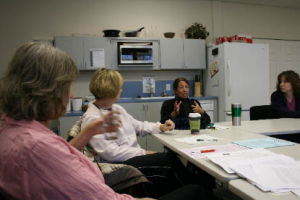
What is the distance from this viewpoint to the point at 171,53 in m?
4.38

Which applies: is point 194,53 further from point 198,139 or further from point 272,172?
point 272,172

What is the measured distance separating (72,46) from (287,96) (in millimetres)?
3268

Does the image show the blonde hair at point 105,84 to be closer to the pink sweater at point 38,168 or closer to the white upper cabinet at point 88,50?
the pink sweater at point 38,168

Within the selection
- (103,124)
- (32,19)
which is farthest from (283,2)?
(103,124)

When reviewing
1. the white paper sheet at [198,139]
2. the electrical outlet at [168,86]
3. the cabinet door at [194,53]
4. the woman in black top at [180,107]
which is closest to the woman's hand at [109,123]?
the white paper sheet at [198,139]

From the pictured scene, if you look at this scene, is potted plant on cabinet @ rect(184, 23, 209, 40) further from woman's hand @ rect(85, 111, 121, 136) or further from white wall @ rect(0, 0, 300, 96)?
woman's hand @ rect(85, 111, 121, 136)

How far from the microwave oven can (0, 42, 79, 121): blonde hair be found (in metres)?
3.38

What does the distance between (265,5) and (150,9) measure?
2.65m

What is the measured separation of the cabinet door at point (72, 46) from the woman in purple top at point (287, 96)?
9.80 ft

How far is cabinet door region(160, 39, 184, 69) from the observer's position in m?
4.35

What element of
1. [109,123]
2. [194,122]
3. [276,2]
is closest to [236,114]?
[194,122]

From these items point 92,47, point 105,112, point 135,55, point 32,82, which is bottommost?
point 105,112

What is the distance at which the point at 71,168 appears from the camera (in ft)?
2.28

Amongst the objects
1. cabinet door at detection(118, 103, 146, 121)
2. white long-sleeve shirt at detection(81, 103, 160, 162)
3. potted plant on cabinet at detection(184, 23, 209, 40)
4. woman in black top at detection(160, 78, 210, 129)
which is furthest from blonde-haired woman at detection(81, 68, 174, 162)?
potted plant on cabinet at detection(184, 23, 209, 40)
